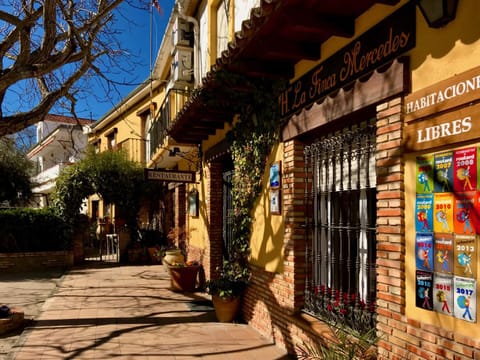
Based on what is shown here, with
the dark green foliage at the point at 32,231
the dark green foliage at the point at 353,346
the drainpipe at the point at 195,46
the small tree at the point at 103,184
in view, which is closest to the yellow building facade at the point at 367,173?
the dark green foliage at the point at 353,346

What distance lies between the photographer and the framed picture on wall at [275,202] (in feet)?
17.3

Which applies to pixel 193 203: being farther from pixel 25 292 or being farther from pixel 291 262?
pixel 291 262

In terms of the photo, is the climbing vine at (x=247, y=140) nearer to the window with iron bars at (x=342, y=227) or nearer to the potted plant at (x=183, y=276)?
the window with iron bars at (x=342, y=227)

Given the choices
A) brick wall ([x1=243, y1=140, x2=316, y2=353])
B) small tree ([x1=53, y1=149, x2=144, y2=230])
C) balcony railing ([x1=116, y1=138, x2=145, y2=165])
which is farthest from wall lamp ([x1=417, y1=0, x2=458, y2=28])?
balcony railing ([x1=116, y1=138, x2=145, y2=165])

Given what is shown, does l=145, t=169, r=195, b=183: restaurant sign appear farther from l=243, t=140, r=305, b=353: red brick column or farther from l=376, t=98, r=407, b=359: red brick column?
l=376, t=98, r=407, b=359: red brick column

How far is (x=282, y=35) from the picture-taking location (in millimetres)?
4215

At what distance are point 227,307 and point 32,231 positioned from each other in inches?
351

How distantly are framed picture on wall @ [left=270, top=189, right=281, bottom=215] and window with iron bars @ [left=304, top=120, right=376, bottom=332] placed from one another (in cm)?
45

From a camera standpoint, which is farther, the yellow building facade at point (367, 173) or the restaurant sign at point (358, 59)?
the restaurant sign at point (358, 59)

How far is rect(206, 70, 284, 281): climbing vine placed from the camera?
18.0 ft

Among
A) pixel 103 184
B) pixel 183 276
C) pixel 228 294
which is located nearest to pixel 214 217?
pixel 183 276

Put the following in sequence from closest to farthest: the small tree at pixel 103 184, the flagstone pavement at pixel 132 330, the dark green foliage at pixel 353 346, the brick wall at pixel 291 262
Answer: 1. the dark green foliage at pixel 353 346
2. the brick wall at pixel 291 262
3. the flagstone pavement at pixel 132 330
4. the small tree at pixel 103 184

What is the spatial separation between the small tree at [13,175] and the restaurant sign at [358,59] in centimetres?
1558

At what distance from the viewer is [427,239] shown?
2912 mm
